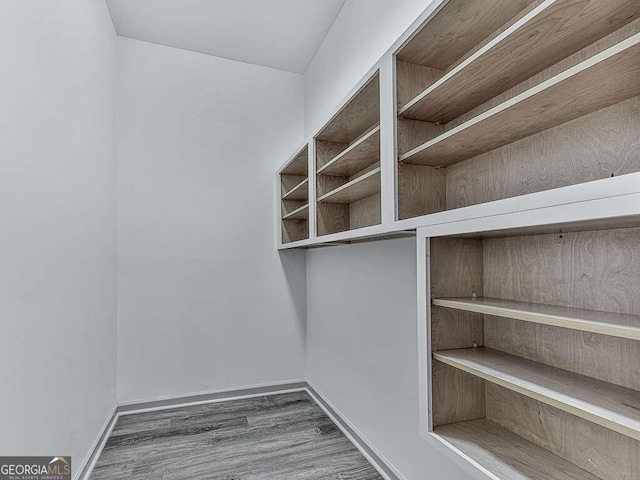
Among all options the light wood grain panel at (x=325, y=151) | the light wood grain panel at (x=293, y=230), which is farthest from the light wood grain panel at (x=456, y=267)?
the light wood grain panel at (x=293, y=230)

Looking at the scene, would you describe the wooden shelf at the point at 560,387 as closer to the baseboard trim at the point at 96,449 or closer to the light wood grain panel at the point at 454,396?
the light wood grain panel at the point at 454,396

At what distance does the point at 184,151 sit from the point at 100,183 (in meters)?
0.86

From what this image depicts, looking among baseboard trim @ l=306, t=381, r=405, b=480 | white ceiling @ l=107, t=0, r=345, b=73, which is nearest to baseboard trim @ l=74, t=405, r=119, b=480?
baseboard trim @ l=306, t=381, r=405, b=480

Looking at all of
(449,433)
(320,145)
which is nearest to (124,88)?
(320,145)

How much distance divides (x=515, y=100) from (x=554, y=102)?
0.11 meters

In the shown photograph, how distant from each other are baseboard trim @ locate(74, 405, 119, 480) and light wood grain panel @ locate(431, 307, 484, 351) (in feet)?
6.58

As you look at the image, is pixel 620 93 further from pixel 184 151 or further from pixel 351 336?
pixel 184 151

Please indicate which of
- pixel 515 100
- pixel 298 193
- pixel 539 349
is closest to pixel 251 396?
pixel 298 193

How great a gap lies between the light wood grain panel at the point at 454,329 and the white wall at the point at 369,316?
0.47m

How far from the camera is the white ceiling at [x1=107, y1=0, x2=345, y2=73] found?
255 centimetres

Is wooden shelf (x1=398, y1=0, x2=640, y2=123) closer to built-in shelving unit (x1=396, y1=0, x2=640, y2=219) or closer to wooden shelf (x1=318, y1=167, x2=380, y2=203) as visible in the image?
built-in shelving unit (x1=396, y1=0, x2=640, y2=219)

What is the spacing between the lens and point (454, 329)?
48.6 inches

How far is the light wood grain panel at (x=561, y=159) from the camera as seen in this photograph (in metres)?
0.87

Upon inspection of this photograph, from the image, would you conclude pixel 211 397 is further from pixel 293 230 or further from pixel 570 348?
pixel 570 348
